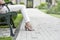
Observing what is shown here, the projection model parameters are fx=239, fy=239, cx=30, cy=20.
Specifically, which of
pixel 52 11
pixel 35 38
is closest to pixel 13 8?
pixel 35 38

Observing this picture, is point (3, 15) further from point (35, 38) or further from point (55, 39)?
point (55, 39)

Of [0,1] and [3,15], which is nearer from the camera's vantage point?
[3,15]

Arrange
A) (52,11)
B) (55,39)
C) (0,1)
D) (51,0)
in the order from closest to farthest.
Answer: (55,39) → (0,1) → (52,11) → (51,0)

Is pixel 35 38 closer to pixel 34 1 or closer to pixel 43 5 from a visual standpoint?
pixel 43 5

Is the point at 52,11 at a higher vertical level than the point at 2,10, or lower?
lower

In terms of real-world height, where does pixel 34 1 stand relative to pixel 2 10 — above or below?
below

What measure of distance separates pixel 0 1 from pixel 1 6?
22cm

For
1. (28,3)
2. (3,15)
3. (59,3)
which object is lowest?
(28,3)

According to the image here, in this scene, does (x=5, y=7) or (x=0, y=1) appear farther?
(x=5, y=7)

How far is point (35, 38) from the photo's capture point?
689cm

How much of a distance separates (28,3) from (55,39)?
48.2m

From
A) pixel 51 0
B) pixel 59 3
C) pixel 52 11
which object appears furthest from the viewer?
pixel 51 0

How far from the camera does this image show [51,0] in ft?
169

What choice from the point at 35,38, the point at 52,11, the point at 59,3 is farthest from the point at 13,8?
the point at 52,11
